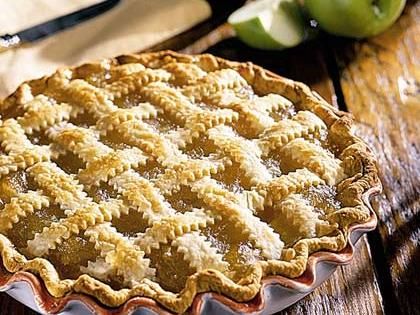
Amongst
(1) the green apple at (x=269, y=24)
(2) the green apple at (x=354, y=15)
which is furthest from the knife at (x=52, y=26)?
(2) the green apple at (x=354, y=15)

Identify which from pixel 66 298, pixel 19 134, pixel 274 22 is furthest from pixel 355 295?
pixel 274 22

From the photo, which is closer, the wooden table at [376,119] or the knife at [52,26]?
the wooden table at [376,119]

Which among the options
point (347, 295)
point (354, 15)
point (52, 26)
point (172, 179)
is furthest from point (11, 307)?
point (354, 15)

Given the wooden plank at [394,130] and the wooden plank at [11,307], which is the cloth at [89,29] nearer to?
the wooden plank at [394,130]

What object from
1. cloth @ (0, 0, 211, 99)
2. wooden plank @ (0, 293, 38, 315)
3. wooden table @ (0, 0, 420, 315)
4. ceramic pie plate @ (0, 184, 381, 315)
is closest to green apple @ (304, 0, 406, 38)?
wooden table @ (0, 0, 420, 315)

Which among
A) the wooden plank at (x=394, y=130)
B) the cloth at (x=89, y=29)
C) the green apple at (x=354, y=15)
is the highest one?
the cloth at (x=89, y=29)

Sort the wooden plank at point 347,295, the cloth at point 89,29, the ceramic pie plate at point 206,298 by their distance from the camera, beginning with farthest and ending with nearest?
the cloth at point 89,29 → the wooden plank at point 347,295 → the ceramic pie plate at point 206,298
